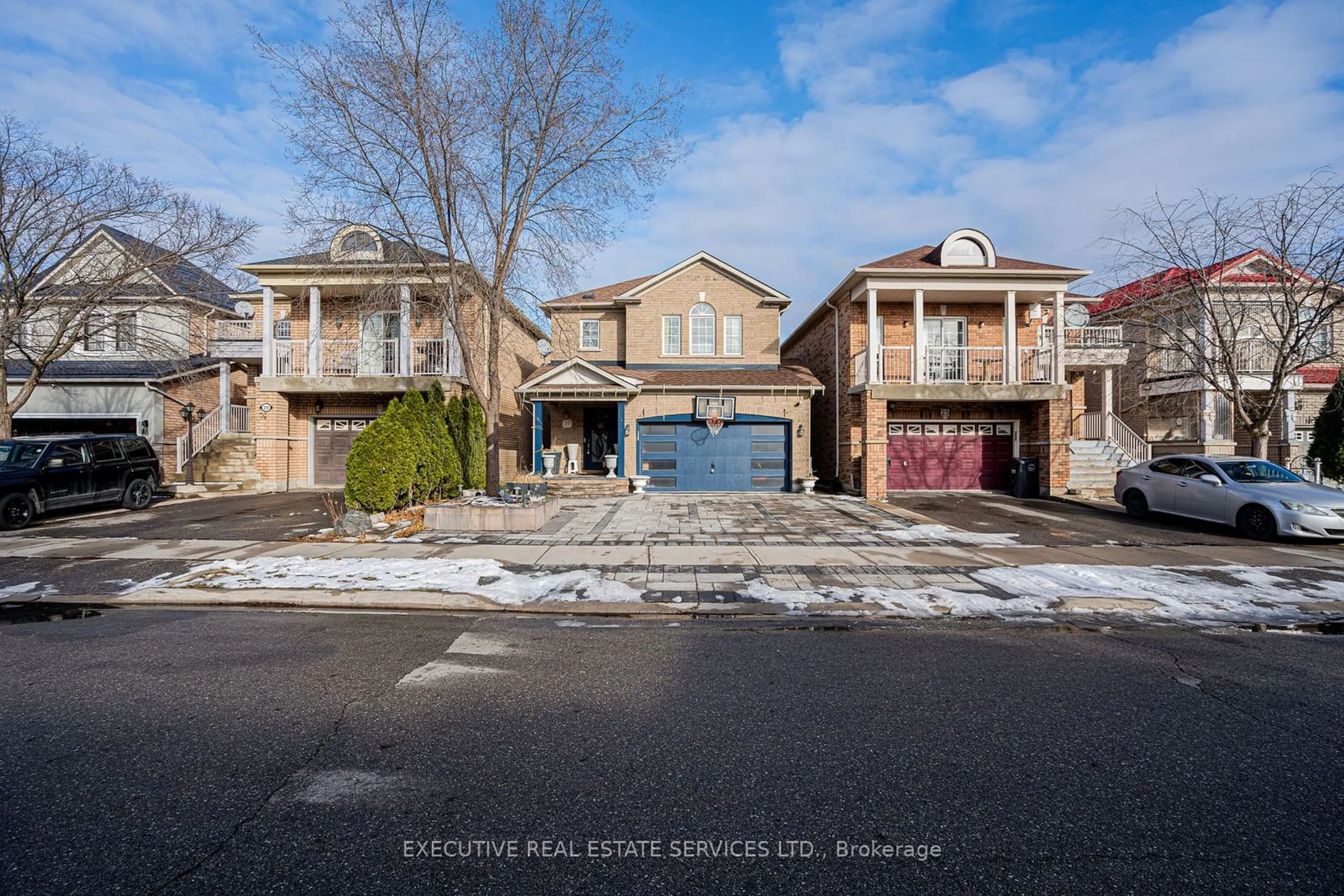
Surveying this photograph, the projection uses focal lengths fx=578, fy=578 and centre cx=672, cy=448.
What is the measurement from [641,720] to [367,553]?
6.45 metres

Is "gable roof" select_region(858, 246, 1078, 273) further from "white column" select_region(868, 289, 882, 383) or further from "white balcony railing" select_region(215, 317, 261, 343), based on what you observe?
"white balcony railing" select_region(215, 317, 261, 343)

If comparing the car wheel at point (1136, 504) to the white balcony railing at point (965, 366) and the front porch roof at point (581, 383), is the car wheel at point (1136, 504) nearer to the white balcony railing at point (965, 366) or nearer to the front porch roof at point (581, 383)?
the white balcony railing at point (965, 366)

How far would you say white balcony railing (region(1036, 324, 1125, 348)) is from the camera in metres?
17.0

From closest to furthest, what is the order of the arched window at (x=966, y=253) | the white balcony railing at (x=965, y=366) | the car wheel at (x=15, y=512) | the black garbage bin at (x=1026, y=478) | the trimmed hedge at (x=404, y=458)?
1. the car wheel at (x=15, y=512)
2. the trimmed hedge at (x=404, y=458)
3. the black garbage bin at (x=1026, y=478)
4. the arched window at (x=966, y=253)
5. the white balcony railing at (x=965, y=366)

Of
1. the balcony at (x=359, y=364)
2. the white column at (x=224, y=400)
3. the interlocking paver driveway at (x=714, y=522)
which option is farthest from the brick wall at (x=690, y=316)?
the white column at (x=224, y=400)

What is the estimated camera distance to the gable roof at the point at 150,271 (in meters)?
13.8

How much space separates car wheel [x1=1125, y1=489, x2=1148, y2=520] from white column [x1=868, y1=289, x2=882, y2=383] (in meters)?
6.13

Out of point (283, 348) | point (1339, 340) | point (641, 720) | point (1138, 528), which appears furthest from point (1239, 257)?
point (283, 348)

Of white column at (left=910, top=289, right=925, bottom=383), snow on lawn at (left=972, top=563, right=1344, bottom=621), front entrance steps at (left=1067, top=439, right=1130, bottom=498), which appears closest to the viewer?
snow on lawn at (left=972, top=563, right=1344, bottom=621)

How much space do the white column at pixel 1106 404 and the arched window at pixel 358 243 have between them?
69.3ft

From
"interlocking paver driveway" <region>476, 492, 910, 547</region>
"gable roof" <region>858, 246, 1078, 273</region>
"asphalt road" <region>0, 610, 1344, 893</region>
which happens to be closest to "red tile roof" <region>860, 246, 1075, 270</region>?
"gable roof" <region>858, 246, 1078, 273</region>

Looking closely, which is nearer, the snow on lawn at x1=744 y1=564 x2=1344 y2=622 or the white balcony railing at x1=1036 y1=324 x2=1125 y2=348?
the snow on lawn at x1=744 y1=564 x2=1344 y2=622

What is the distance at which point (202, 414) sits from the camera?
19688 mm

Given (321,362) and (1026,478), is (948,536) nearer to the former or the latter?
(1026,478)
